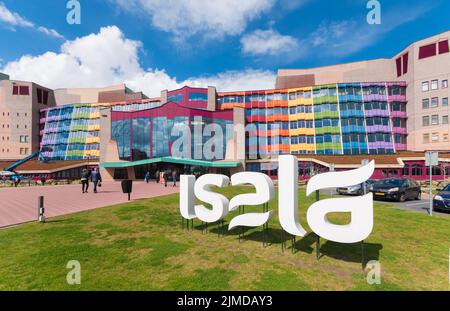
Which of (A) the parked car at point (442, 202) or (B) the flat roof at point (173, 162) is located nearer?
(A) the parked car at point (442, 202)

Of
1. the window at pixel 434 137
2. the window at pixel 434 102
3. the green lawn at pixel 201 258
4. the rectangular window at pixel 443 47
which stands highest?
the rectangular window at pixel 443 47

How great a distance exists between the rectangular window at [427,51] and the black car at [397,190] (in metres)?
39.2

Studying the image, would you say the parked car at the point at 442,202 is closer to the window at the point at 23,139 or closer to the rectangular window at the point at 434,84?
the rectangular window at the point at 434,84

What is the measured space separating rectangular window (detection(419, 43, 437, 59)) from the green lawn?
48.1 meters

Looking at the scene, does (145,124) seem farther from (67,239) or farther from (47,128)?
(47,128)

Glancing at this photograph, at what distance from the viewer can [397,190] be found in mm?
15164

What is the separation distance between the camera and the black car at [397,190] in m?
15.2

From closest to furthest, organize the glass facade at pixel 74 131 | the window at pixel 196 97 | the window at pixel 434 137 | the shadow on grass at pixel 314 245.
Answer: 1. the shadow on grass at pixel 314 245
2. the window at pixel 434 137
3. the window at pixel 196 97
4. the glass facade at pixel 74 131

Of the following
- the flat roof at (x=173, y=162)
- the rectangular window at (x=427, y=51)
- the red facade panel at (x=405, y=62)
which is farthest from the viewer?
the red facade panel at (x=405, y=62)

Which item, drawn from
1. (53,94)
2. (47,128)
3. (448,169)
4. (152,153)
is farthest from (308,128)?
(53,94)

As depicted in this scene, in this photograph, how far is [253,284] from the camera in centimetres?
446

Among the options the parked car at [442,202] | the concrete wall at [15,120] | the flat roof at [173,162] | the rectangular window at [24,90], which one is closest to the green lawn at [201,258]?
the parked car at [442,202]

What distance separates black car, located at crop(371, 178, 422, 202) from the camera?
1520cm

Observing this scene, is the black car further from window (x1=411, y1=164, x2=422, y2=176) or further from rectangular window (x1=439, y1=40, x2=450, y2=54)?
rectangular window (x1=439, y1=40, x2=450, y2=54)
